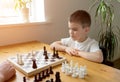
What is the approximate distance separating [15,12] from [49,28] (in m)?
0.42

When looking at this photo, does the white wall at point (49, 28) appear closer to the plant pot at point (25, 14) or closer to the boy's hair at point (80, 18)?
the plant pot at point (25, 14)

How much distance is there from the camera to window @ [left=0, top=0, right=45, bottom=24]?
1.84 m

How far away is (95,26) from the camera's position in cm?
264

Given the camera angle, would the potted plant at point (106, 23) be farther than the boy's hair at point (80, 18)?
Yes

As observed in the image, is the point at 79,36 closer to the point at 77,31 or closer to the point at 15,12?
the point at 77,31

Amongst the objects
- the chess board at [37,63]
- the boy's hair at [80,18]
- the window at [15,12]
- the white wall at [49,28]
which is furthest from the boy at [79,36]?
the window at [15,12]

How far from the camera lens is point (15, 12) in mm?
1919

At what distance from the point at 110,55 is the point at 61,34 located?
0.90 meters

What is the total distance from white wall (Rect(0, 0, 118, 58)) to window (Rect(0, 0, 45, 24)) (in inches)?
2.9

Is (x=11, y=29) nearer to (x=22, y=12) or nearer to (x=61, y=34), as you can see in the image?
(x=22, y=12)

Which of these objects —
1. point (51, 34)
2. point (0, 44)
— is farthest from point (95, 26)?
point (0, 44)

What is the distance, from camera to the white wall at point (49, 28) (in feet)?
5.67

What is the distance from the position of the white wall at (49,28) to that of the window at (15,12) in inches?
2.9

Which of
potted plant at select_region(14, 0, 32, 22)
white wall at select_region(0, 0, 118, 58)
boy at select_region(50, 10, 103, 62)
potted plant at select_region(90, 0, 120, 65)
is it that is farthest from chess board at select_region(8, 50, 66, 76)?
potted plant at select_region(90, 0, 120, 65)
